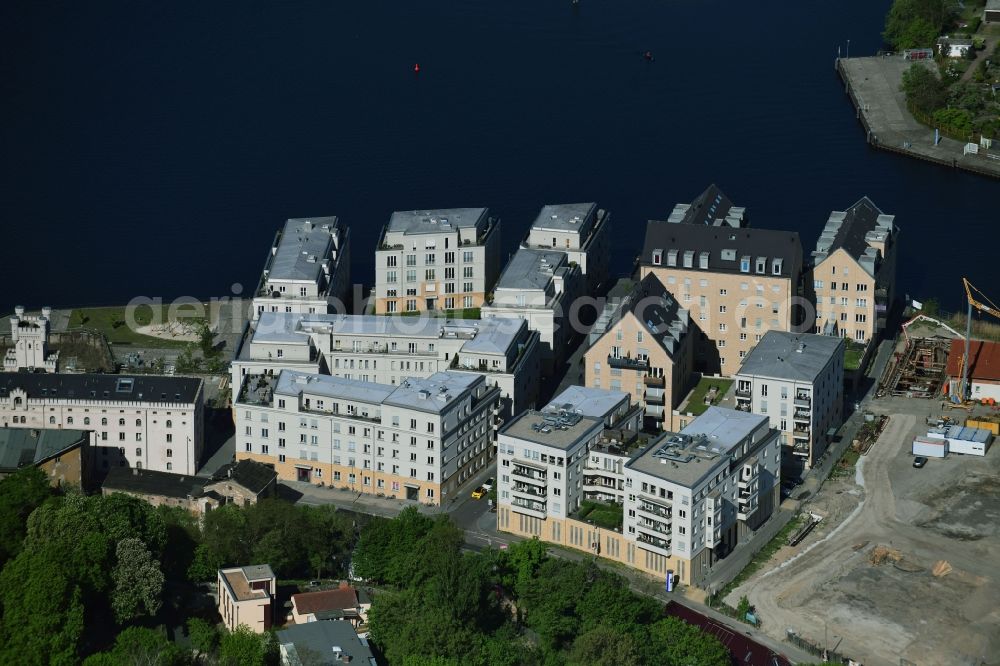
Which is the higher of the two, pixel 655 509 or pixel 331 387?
pixel 331 387

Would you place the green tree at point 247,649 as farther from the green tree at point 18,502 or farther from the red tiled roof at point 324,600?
the green tree at point 18,502

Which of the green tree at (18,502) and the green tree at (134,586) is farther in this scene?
the green tree at (18,502)

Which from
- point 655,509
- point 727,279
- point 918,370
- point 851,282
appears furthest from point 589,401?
point 918,370

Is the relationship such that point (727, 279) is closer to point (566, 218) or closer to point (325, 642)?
point (566, 218)

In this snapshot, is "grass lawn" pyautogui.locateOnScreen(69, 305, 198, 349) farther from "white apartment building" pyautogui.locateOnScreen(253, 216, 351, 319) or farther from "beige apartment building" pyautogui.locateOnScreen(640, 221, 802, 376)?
"beige apartment building" pyautogui.locateOnScreen(640, 221, 802, 376)

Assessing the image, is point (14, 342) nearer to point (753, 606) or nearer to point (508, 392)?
point (508, 392)

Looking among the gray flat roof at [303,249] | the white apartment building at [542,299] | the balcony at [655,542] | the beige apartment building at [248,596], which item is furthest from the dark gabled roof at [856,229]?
the beige apartment building at [248,596]
